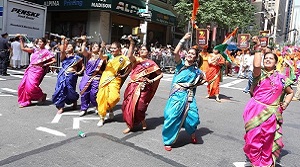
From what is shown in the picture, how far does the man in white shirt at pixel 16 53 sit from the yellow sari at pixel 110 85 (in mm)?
8905

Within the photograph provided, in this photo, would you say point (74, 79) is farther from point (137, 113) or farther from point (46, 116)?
point (137, 113)

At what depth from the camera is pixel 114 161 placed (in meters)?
3.96

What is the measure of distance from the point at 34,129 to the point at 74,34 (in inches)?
685

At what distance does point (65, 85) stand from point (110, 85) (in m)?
1.15

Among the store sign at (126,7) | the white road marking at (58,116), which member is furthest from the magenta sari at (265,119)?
the store sign at (126,7)

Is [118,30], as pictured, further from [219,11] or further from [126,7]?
[219,11]

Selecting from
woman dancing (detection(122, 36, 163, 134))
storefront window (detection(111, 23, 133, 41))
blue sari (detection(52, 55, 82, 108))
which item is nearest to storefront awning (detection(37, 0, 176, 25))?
storefront window (detection(111, 23, 133, 41))

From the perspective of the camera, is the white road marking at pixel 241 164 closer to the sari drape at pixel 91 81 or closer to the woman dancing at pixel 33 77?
the sari drape at pixel 91 81

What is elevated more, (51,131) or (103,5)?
(103,5)

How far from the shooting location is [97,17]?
19938 millimetres

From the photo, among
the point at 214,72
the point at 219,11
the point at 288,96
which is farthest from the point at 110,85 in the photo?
the point at 219,11

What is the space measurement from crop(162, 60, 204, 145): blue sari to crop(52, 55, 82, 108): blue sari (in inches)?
99.7

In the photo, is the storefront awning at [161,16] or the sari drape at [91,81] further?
the storefront awning at [161,16]

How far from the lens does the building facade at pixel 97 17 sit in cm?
1880
